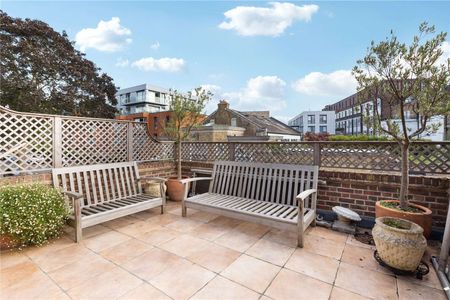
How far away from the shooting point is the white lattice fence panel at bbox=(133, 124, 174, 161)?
16.8ft

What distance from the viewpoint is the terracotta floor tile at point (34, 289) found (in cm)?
192

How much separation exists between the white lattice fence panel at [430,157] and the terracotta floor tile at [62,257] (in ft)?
15.6

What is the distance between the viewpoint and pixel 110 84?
59.7ft

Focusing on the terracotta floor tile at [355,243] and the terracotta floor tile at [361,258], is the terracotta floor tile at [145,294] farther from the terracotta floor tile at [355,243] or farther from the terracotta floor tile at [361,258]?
the terracotta floor tile at [355,243]

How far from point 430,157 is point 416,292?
2.17m

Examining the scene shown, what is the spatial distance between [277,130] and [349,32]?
20.8 metres

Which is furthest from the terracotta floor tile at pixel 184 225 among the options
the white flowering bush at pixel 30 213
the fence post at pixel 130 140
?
the fence post at pixel 130 140

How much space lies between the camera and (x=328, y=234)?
3.30 meters

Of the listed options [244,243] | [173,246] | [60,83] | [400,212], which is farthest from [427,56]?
[60,83]

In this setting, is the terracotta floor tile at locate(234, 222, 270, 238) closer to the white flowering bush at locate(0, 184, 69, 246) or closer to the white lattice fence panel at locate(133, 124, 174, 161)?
the white flowering bush at locate(0, 184, 69, 246)

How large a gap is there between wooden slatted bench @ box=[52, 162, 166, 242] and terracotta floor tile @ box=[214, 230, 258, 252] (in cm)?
147

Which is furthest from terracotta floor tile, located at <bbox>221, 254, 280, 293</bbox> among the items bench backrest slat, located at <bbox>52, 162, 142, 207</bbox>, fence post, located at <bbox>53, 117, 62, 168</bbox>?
fence post, located at <bbox>53, 117, 62, 168</bbox>

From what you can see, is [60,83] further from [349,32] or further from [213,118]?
[349,32]

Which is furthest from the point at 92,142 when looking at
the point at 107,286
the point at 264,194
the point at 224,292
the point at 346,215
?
the point at 346,215
